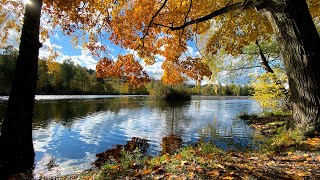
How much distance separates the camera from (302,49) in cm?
597

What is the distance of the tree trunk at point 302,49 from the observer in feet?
19.6

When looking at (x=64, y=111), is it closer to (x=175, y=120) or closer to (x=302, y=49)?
(x=175, y=120)

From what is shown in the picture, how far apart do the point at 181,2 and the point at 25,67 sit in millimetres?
6266

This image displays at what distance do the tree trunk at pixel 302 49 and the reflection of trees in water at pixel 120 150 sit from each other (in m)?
6.02

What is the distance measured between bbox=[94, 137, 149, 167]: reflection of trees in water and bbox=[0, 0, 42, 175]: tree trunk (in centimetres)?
286

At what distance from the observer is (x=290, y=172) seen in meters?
3.82

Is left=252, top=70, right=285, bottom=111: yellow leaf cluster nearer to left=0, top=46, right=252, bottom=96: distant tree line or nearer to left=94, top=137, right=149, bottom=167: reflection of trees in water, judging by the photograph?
left=94, top=137, right=149, bottom=167: reflection of trees in water

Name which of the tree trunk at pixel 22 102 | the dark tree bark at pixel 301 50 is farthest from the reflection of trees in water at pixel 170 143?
the dark tree bark at pixel 301 50

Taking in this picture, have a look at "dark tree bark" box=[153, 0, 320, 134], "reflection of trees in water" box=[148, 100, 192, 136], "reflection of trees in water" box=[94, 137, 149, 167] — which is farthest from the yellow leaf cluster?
"dark tree bark" box=[153, 0, 320, 134]

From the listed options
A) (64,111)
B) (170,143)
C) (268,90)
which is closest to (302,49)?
(170,143)

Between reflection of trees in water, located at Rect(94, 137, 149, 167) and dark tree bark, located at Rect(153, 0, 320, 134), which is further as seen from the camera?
reflection of trees in water, located at Rect(94, 137, 149, 167)

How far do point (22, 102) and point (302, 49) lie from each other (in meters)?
7.87

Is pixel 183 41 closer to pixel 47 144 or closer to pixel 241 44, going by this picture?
pixel 241 44

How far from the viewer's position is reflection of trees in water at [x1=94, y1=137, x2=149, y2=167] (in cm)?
976
